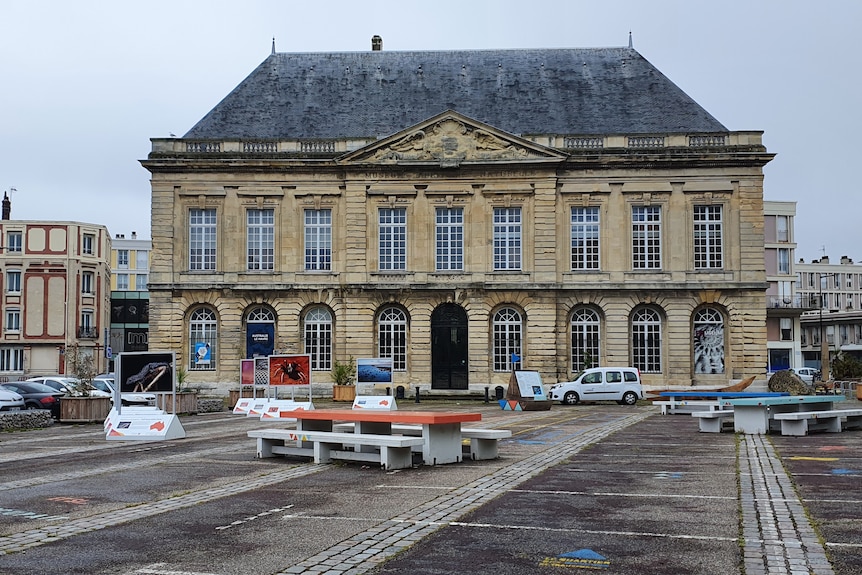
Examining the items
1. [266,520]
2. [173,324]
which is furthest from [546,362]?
[266,520]

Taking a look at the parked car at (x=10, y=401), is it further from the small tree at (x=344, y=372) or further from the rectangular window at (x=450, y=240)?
the rectangular window at (x=450, y=240)

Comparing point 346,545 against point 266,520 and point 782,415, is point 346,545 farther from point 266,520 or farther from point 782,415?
point 782,415

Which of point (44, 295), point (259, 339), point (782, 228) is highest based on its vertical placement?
point (782, 228)

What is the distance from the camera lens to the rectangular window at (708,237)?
41562 millimetres

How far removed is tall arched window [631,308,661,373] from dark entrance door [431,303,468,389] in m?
7.22

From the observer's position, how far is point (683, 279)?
41375mm

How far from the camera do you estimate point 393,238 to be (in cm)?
4244

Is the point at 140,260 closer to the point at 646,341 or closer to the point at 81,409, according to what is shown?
the point at 646,341

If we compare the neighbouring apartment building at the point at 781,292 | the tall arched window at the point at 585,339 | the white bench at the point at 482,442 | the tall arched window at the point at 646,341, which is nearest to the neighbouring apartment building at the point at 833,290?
the neighbouring apartment building at the point at 781,292

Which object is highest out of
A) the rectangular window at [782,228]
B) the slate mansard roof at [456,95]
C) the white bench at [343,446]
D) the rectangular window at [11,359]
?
the slate mansard roof at [456,95]

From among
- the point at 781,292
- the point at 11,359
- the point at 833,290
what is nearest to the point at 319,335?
the point at 11,359

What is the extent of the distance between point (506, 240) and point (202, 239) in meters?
13.1

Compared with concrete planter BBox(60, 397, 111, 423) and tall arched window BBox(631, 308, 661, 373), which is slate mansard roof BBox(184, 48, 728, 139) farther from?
concrete planter BBox(60, 397, 111, 423)

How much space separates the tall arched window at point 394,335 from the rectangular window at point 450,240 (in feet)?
8.93
